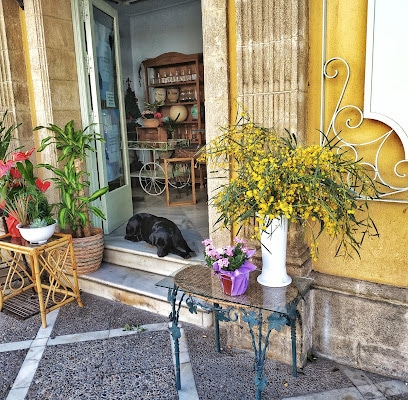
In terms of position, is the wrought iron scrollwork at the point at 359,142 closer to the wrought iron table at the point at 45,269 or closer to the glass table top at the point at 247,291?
the glass table top at the point at 247,291

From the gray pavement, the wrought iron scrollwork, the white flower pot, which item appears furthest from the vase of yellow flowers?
the white flower pot

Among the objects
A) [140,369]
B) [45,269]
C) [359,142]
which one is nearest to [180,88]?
[45,269]

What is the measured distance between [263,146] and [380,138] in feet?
2.17

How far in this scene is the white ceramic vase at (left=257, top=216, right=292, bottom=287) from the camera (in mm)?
2111

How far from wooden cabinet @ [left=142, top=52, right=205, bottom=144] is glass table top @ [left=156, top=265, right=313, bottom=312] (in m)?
4.78

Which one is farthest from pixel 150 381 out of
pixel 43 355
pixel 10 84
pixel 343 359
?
pixel 10 84

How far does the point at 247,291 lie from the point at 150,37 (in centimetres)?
649

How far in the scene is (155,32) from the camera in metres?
7.41

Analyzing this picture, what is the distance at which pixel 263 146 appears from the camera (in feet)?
8.03

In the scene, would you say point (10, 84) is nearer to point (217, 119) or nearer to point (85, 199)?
point (85, 199)

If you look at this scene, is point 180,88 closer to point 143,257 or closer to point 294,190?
point 143,257

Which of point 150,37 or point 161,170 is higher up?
point 150,37

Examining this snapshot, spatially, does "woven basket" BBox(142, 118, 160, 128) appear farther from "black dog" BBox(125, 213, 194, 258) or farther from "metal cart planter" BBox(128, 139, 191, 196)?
"black dog" BBox(125, 213, 194, 258)

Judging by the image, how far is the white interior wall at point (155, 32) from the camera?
6.98 m
